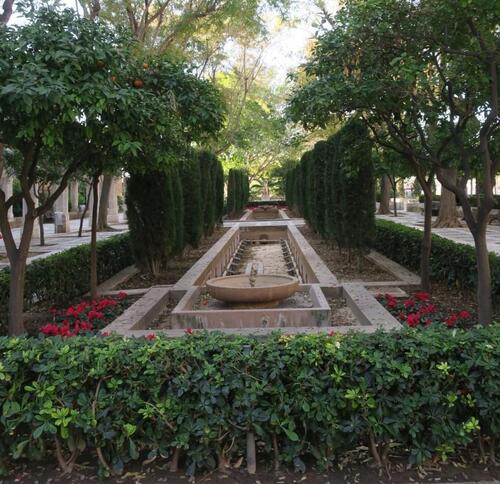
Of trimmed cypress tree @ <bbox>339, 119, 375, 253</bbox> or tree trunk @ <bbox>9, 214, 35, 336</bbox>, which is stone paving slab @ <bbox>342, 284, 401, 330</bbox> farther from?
tree trunk @ <bbox>9, 214, 35, 336</bbox>

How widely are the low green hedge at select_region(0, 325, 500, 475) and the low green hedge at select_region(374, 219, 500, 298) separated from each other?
13.5 feet

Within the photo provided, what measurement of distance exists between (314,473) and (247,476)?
40cm

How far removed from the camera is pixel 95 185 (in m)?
7.89

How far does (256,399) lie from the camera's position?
123 inches

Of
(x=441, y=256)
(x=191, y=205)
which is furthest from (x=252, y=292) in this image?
(x=191, y=205)

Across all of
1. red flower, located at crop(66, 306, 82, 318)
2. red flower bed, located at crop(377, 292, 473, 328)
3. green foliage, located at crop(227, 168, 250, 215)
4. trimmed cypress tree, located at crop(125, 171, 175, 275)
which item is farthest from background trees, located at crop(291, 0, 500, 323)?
green foliage, located at crop(227, 168, 250, 215)

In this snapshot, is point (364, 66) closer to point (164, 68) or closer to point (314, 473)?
point (164, 68)

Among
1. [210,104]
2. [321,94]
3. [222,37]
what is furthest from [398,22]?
[222,37]

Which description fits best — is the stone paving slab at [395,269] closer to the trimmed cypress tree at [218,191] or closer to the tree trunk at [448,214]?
the trimmed cypress tree at [218,191]

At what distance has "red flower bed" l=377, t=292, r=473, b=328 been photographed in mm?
5963

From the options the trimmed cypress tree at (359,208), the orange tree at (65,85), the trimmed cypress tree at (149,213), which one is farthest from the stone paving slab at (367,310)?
the trimmed cypress tree at (149,213)

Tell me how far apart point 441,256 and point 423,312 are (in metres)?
2.88

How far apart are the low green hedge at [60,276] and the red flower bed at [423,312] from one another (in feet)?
15.6

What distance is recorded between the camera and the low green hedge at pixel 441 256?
25.0ft
